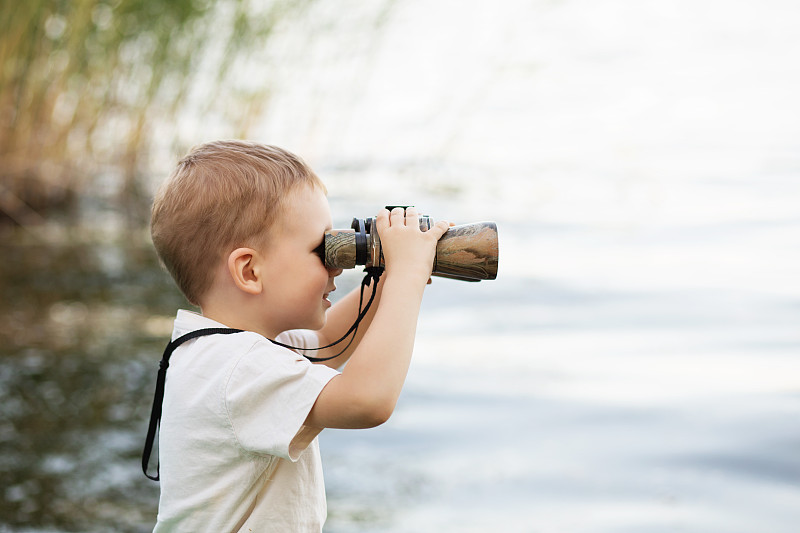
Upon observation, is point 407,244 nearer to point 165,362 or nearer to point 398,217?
point 398,217

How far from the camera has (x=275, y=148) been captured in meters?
1.72

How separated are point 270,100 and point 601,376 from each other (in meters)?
4.42

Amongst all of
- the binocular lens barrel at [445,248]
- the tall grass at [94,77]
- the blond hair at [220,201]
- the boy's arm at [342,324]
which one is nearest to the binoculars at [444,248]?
the binocular lens barrel at [445,248]

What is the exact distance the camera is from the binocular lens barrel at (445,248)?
1636mm

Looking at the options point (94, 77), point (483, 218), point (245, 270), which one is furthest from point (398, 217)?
point (94, 77)

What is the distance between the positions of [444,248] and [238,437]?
427mm

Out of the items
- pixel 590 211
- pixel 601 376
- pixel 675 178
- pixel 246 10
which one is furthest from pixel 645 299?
pixel 246 10

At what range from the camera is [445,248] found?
1655mm

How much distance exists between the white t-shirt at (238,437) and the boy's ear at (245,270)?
8cm

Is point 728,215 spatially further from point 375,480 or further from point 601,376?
point 375,480

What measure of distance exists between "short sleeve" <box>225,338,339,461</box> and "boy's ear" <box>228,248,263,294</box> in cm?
15

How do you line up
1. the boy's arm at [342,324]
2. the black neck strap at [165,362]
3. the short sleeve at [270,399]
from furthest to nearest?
the boy's arm at [342,324], the black neck strap at [165,362], the short sleeve at [270,399]

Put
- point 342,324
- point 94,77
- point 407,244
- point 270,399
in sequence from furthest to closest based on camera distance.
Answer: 1. point 94,77
2. point 342,324
3. point 407,244
4. point 270,399

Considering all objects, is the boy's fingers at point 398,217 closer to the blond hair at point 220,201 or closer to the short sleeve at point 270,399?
the blond hair at point 220,201
